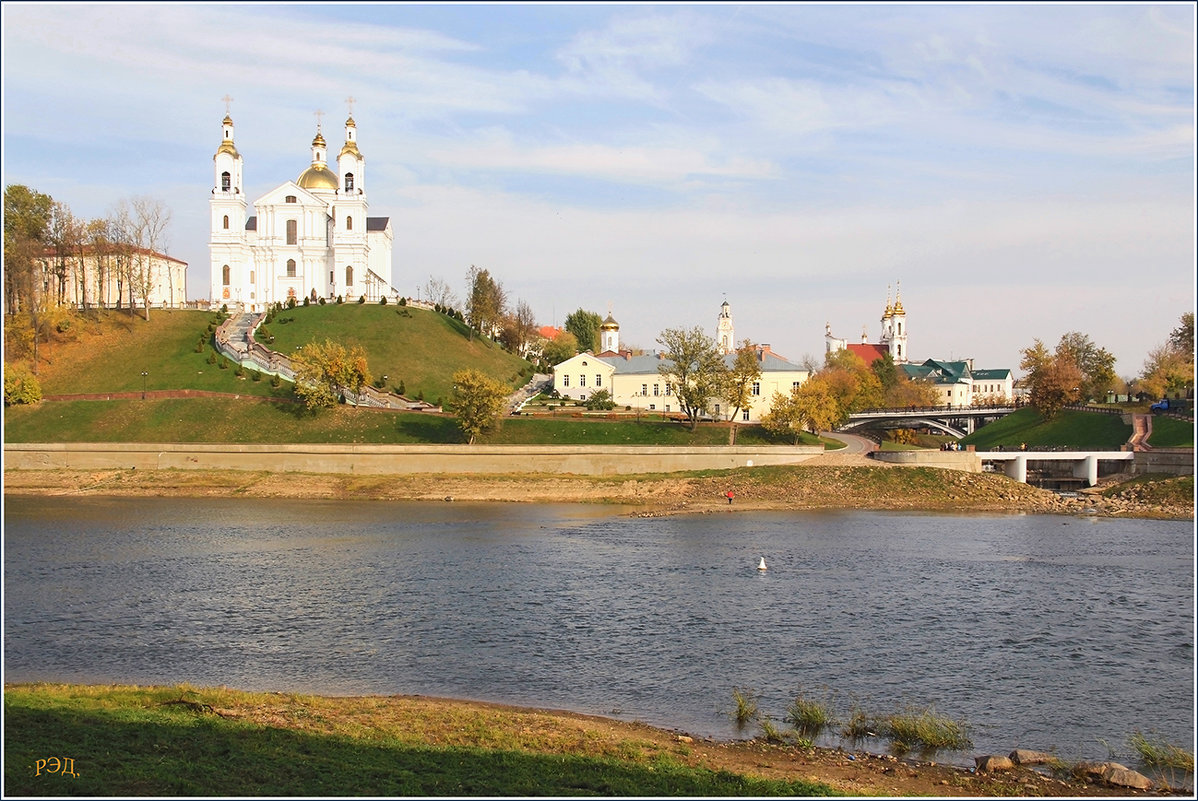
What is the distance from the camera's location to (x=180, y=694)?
20625mm

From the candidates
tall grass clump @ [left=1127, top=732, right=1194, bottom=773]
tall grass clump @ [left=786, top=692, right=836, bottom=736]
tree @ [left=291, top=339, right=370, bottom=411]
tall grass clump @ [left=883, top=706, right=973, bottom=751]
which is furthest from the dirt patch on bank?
tall grass clump @ [left=1127, top=732, right=1194, bottom=773]

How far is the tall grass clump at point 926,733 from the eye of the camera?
19672mm

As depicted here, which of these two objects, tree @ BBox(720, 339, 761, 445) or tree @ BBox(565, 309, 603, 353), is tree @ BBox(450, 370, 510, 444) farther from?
tree @ BBox(565, 309, 603, 353)

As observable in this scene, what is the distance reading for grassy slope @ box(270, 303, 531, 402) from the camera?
90750mm

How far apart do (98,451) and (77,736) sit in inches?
2290

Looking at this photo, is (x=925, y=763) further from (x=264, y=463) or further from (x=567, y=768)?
(x=264, y=463)

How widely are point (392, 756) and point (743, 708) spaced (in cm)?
781

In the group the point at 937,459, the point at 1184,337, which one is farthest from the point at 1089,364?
the point at 937,459

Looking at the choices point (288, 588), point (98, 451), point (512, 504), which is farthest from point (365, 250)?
point (288, 588)

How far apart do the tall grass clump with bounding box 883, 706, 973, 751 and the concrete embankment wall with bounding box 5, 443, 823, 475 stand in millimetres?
47862

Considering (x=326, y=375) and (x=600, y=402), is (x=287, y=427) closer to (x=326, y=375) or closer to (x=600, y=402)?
(x=326, y=375)

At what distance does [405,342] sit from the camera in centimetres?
9794

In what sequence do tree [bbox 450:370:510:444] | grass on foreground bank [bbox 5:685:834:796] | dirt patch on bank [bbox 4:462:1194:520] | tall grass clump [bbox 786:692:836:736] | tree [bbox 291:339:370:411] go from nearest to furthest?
1. grass on foreground bank [bbox 5:685:834:796]
2. tall grass clump [bbox 786:692:836:736]
3. dirt patch on bank [bbox 4:462:1194:520]
4. tree [bbox 450:370:510:444]
5. tree [bbox 291:339:370:411]

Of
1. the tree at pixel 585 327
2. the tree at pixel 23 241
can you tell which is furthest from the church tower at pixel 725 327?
the tree at pixel 23 241
